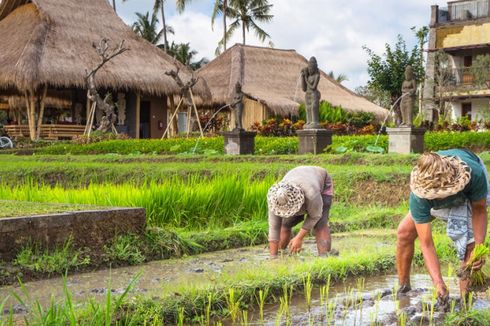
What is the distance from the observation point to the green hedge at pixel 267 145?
14.8m

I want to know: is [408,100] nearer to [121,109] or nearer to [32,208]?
[32,208]

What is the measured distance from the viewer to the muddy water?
3340 millimetres

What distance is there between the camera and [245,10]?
37344 millimetres

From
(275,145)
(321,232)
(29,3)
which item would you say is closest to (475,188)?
(321,232)

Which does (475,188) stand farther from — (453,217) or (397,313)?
(397,313)

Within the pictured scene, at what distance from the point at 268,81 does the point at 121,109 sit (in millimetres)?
6524

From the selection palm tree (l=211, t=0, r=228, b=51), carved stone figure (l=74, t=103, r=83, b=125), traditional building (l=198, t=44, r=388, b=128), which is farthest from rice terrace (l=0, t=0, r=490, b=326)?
palm tree (l=211, t=0, r=228, b=51)

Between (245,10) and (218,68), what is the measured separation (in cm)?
920

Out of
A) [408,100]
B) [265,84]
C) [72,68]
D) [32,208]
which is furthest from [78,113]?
[32,208]

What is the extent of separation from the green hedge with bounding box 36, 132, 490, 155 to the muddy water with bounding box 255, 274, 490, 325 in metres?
9.60

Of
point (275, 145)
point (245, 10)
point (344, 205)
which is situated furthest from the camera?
point (245, 10)

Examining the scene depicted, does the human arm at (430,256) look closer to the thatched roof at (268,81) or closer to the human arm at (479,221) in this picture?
the human arm at (479,221)

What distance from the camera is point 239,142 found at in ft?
50.4

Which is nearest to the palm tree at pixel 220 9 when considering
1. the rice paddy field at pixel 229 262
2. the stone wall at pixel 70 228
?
the rice paddy field at pixel 229 262
